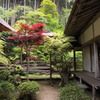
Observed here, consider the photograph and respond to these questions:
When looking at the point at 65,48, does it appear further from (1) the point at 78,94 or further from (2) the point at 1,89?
(2) the point at 1,89

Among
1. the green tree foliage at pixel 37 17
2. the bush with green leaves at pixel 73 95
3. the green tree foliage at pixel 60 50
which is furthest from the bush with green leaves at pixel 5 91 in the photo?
the green tree foliage at pixel 37 17

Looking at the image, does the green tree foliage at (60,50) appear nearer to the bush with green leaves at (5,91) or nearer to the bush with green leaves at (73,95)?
the bush with green leaves at (73,95)

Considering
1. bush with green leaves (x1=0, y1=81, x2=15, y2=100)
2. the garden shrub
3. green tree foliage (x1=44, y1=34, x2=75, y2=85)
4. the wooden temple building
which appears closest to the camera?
the wooden temple building

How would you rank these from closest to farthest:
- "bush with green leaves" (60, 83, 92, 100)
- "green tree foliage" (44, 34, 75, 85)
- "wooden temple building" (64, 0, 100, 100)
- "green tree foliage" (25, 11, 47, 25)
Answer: "wooden temple building" (64, 0, 100, 100)
"bush with green leaves" (60, 83, 92, 100)
"green tree foliage" (44, 34, 75, 85)
"green tree foliage" (25, 11, 47, 25)

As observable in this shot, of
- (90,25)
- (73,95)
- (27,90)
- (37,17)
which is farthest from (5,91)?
(37,17)

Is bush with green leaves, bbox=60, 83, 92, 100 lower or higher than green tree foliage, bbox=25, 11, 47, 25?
lower

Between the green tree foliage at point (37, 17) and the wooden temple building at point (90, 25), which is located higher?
the green tree foliage at point (37, 17)

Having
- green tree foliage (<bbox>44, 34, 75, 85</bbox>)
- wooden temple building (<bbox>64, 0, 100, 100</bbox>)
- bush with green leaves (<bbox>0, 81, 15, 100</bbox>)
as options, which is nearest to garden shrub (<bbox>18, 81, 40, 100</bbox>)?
bush with green leaves (<bbox>0, 81, 15, 100</bbox>)

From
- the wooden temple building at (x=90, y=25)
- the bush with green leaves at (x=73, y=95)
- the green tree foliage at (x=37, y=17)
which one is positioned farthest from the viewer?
the green tree foliage at (x=37, y=17)

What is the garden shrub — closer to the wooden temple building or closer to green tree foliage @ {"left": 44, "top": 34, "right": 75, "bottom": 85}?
green tree foliage @ {"left": 44, "top": 34, "right": 75, "bottom": 85}

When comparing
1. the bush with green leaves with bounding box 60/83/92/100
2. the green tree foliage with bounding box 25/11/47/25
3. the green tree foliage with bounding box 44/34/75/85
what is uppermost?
the green tree foliage with bounding box 25/11/47/25

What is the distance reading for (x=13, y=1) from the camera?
819 inches

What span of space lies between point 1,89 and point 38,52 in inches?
266

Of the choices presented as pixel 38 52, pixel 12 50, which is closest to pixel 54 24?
pixel 38 52
